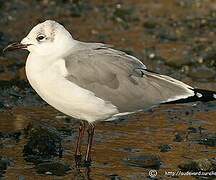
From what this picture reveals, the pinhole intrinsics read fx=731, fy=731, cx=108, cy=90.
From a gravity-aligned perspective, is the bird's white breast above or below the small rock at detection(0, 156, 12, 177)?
above

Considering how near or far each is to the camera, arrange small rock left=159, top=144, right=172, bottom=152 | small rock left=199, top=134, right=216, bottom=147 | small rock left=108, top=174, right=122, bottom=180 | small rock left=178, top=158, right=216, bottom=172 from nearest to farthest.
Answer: small rock left=108, top=174, right=122, bottom=180, small rock left=178, top=158, right=216, bottom=172, small rock left=159, top=144, right=172, bottom=152, small rock left=199, top=134, right=216, bottom=147

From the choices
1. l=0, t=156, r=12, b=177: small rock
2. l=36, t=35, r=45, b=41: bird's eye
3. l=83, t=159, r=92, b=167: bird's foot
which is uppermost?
l=36, t=35, r=45, b=41: bird's eye

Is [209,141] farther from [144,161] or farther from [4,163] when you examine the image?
[4,163]

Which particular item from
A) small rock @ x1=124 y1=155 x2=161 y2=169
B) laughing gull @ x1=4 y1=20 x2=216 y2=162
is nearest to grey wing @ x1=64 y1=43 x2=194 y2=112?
laughing gull @ x1=4 y1=20 x2=216 y2=162

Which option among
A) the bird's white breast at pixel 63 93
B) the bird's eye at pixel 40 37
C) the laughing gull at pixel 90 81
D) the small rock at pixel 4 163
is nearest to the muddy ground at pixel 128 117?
the small rock at pixel 4 163

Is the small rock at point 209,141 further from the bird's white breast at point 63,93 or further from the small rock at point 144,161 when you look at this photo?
the bird's white breast at point 63,93

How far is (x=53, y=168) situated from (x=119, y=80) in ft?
3.71

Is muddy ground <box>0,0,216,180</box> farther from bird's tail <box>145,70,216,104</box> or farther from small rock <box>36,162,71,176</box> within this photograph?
bird's tail <box>145,70,216,104</box>

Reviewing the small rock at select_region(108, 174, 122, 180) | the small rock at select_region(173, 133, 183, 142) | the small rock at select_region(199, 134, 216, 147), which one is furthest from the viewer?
the small rock at select_region(173, 133, 183, 142)

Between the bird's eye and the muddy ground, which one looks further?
the bird's eye

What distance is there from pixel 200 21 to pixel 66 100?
679cm

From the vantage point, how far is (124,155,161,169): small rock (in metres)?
7.43

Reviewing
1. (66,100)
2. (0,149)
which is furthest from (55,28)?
(0,149)

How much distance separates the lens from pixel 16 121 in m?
8.70
